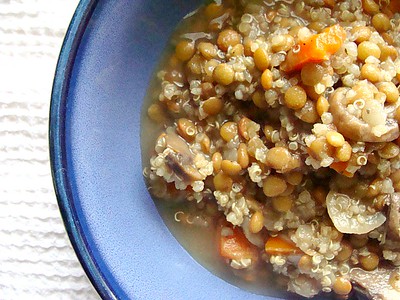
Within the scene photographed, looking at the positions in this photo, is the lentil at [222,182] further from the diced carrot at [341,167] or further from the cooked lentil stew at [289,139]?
the diced carrot at [341,167]

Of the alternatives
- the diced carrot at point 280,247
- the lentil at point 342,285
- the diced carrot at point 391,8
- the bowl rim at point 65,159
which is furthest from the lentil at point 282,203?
the diced carrot at point 391,8

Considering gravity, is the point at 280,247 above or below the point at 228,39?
below

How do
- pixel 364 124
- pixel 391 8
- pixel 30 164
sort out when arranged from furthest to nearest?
pixel 30 164
pixel 391 8
pixel 364 124

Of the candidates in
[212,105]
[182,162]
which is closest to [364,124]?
[212,105]

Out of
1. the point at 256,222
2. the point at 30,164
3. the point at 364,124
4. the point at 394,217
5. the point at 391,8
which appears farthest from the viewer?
the point at 30,164

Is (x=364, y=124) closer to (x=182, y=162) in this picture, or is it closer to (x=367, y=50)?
(x=367, y=50)

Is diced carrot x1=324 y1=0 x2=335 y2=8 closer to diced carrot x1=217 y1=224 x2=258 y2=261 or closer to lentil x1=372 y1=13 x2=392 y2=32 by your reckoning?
lentil x1=372 y1=13 x2=392 y2=32

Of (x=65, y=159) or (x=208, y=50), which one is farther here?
(x=208, y=50)
